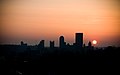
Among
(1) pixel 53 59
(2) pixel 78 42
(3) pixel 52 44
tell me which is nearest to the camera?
(1) pixel 53 59

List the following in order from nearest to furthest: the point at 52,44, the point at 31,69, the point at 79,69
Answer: the point at 79,69 → the point at 31,69 → the point at 52,44

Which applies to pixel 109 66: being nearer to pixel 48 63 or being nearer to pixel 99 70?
pixel 99 70

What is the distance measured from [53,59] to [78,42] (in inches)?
1009

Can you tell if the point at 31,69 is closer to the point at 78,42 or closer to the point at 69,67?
the point at 69,67

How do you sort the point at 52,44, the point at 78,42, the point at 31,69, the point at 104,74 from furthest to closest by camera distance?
1. the point at 52,44
2. the point at 78,42
3. the point at 31,69
4. the point at 104,74

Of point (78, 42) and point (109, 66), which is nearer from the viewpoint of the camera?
point (109, 66)

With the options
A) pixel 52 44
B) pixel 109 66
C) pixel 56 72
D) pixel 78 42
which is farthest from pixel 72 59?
pixel 52 44

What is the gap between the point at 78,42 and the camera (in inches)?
2238

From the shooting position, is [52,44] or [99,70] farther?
[52,44]

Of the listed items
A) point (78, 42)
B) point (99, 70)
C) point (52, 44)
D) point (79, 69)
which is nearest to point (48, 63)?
point (79, 69)

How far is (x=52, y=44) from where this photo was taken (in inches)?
2655

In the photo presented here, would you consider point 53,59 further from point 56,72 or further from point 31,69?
point 56,72

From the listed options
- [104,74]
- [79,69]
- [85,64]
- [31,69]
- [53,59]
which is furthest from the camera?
[53,59]

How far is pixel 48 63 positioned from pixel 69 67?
4.26 meters
